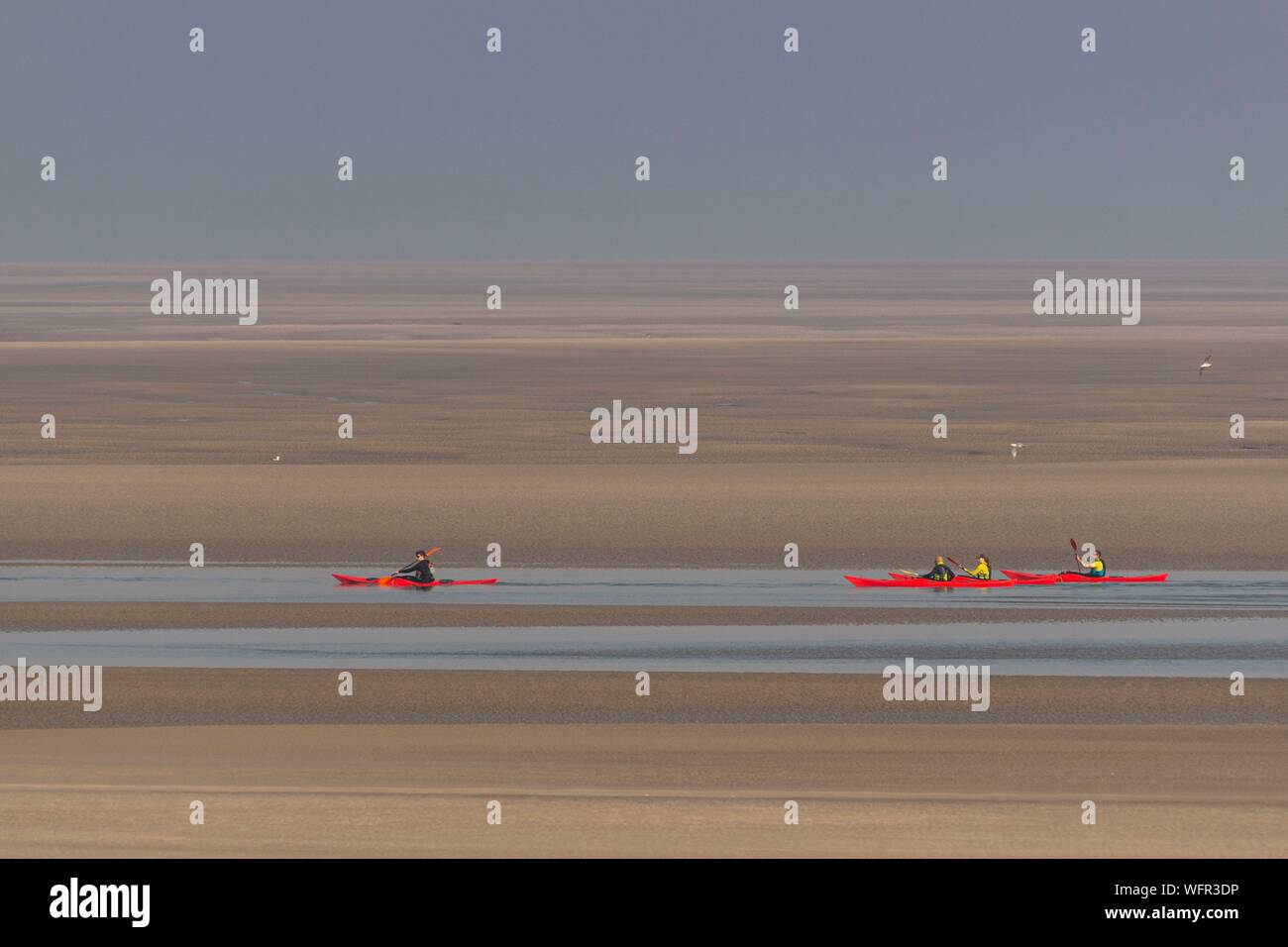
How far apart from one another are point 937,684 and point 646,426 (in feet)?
92.0

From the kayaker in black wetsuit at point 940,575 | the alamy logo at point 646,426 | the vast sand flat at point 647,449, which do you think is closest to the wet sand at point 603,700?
the kayaker in black wetsuit at point 940,575

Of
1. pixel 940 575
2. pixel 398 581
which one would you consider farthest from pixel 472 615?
pixel 940 575

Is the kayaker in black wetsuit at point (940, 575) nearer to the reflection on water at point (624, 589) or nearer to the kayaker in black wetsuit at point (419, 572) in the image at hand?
the reflection on water at point (624, 589)

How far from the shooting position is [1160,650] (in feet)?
79.6

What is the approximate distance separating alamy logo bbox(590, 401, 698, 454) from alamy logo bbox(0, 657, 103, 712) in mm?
22398

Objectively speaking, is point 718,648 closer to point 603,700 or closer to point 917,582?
point 603,700

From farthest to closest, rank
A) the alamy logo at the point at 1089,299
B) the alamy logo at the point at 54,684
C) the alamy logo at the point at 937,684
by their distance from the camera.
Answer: the alamy logo at the point at 1089,299, the alamy logo at the point at 937,684, the alamy logo at the point at 54,684

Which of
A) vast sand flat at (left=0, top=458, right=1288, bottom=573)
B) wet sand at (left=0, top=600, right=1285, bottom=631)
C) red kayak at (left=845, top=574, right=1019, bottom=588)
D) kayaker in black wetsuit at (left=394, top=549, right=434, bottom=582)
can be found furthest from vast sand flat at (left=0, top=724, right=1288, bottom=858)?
vast sand flat at (left=0, top=458, right=1288, bottom=573)

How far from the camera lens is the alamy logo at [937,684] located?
70.8 ft

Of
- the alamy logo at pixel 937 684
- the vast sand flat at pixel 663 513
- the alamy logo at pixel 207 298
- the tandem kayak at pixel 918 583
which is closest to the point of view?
the alamy logo at pixel 937 684

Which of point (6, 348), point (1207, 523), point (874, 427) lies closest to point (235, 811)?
point (1207, 523)

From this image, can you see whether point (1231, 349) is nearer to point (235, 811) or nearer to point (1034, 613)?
point (1034, 613)

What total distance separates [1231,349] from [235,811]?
69.8m

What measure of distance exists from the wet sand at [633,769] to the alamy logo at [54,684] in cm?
37
